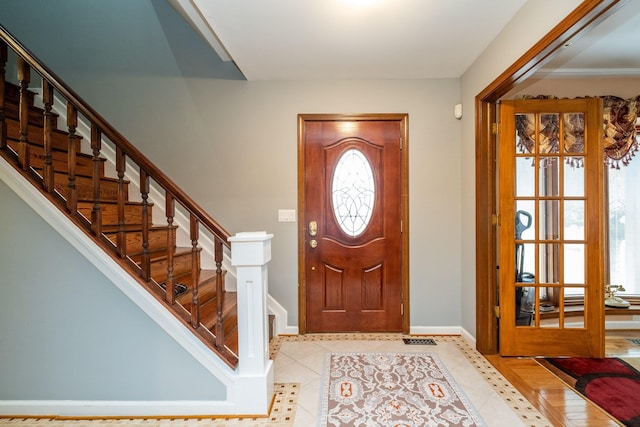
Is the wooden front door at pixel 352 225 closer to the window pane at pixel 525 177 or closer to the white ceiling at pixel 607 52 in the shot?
the window pane at pixel 525 177

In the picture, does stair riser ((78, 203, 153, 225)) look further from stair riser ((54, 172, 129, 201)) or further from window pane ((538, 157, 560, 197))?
window pane ((538, 157, 560, 197))

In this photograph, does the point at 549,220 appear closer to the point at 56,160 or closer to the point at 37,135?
the point at 56,160

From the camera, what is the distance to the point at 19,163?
1.58 m

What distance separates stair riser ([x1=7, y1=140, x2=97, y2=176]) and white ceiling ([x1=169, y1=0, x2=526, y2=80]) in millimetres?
1396

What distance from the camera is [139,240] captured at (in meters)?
2.19

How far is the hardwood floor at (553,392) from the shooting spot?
1605 mm

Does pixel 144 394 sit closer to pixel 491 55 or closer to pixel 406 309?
pixel 406 309

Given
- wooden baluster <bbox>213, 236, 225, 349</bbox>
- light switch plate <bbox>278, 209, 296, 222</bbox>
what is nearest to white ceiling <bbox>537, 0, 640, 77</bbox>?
light switch plate <bbox>278, 209, 296, 222</bbox>

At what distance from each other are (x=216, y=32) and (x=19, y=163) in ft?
4.73

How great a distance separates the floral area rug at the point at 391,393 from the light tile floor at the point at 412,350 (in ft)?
0.23

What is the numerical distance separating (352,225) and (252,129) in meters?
1.33

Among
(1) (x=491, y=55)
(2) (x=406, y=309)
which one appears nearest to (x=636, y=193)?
(1) (x=491, y=55)

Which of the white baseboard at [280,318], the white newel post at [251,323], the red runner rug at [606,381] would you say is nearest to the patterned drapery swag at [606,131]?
the red runner rug at [606,381]

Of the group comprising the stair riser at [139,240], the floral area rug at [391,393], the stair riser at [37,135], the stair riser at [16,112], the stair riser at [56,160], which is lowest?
the floral area rug at [391,393]
